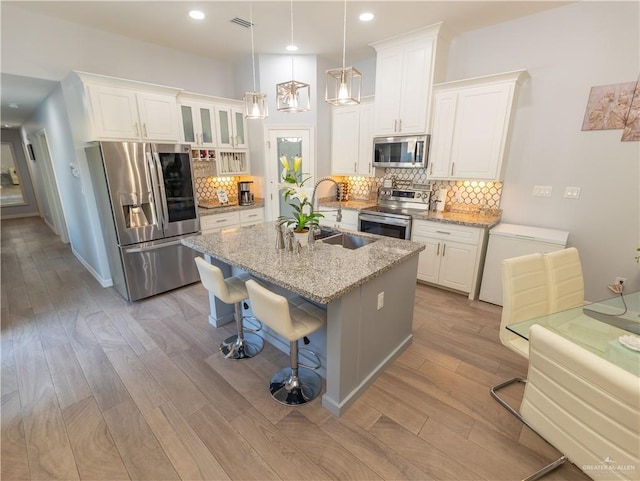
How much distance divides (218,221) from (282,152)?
1.46 metres

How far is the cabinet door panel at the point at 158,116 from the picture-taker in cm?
344

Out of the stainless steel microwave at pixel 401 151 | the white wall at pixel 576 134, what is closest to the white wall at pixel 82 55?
the stainless steel microwave at pixel 401 151

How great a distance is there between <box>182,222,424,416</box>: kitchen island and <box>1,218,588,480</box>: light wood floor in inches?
8.2

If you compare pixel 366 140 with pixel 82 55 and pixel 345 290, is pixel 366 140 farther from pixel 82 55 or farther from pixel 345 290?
pixel 82 55

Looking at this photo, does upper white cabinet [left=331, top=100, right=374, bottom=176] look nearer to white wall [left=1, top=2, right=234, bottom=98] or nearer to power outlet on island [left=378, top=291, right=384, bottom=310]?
white wall [left=1, top=2, right=234, bottom=98]

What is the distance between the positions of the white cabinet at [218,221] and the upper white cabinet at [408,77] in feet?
8.03

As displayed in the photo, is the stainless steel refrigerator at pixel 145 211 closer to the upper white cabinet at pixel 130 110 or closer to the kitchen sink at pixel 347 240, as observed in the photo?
the upper white cabinet at pixel 130 110

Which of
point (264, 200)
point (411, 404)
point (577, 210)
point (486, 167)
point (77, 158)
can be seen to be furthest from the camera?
point (264, 200)

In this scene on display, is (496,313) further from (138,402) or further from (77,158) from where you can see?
(77,158)

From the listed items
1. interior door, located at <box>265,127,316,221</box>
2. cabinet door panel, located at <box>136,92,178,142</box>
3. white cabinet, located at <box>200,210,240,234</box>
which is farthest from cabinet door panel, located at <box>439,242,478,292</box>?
cabinet door panel, located at <box>136,92,178,142</box>

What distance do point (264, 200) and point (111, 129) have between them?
6.97 ft

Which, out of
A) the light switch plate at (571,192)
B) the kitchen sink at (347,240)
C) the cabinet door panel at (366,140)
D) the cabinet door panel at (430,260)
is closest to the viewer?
the kitchen sink at (347,240)

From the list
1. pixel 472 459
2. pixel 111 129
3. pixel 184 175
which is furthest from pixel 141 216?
pixel 472 459

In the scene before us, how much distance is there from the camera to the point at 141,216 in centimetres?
333
